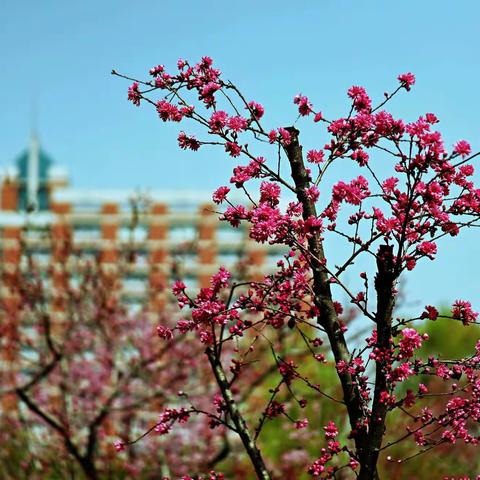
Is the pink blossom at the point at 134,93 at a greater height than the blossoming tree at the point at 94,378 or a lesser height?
lesser

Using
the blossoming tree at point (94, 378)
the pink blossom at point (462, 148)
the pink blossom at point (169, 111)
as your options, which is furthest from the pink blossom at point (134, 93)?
the blossoming tree at point (94, 378)

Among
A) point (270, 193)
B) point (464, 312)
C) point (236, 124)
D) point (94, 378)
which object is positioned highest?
point (94, 378)

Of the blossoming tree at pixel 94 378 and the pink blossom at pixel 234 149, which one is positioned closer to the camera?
the pink blossom at pixel 234 149

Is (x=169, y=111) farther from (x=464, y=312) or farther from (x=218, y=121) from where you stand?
(x=464, y=312)

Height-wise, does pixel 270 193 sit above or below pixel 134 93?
below

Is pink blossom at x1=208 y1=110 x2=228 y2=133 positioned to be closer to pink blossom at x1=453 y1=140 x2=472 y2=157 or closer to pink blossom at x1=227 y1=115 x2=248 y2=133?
pink blossom at x1=227 y1=115 x2=248 y2=133

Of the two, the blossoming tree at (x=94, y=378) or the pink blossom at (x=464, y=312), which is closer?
the pink blossom at (x=464, y=312)

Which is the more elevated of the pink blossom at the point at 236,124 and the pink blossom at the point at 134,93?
the pink blossom at the point at 134,93

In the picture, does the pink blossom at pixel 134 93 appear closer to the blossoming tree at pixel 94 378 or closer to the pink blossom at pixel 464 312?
the pink blossom at pixel 464 312

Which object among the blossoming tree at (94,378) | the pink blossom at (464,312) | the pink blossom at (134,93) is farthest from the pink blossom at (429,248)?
the blossoming tree at (94,378)

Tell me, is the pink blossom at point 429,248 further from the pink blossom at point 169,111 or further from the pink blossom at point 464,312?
the pink blossom at point 169,111

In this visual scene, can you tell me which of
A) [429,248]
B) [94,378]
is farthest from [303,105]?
[94,378]

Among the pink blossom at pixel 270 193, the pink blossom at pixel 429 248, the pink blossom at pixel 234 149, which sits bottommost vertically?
the pink blossom at pixel 429 248

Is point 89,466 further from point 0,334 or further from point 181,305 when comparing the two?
point 181,305
